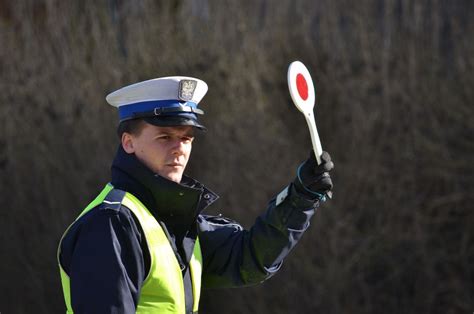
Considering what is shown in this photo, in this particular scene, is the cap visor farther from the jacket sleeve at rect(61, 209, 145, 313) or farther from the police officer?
the jacket sleeve at rect(61, 209, 145, 313)

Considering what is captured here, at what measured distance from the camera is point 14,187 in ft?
27.3

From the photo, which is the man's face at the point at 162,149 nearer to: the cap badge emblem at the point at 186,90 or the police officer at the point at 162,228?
the police officer at the point at 162,228

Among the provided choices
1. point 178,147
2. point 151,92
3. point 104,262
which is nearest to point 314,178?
point 178,147

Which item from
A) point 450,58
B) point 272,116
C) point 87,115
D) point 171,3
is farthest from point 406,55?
point 87,115

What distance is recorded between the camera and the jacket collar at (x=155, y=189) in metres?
3.36

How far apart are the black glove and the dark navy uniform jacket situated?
0.12 ft

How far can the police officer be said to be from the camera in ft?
10.1

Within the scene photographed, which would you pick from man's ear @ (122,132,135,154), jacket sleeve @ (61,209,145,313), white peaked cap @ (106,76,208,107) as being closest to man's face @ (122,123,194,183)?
man's ear @ (122,132,135,154)

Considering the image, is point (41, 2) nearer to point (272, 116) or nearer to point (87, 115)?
point (87, 115)

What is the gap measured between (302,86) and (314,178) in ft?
1.16

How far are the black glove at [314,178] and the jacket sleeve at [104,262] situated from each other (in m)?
0.67

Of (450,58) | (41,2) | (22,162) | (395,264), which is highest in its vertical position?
(41,2)

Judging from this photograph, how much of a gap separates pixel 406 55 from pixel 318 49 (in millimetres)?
674

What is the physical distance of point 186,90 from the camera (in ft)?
11.7
